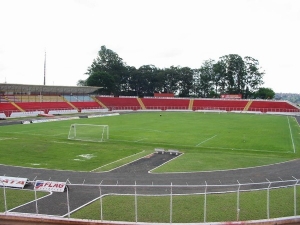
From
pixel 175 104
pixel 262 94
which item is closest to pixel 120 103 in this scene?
pixel 175 104

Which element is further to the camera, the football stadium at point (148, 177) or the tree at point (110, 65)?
the tree at point (110, 65)

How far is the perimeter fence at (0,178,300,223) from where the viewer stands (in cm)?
1376

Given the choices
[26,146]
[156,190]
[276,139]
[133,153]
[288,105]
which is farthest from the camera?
[288,105]

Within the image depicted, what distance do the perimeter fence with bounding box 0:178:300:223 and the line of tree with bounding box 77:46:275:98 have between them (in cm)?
11118

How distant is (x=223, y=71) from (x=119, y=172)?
370 ft

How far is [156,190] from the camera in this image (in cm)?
1809

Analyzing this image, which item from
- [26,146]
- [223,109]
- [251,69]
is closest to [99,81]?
[223,109]

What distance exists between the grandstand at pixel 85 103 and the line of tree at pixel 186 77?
2431 cm

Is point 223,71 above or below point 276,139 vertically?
above

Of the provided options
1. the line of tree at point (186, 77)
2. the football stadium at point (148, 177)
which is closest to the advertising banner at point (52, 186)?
the football stadium at point (148, 177)

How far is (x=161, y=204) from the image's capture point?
50.7 ft

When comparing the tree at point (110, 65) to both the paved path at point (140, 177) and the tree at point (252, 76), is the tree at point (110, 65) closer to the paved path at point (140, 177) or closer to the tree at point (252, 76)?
the tree at point (252, 76)

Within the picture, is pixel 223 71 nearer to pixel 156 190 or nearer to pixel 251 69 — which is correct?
pixel 251 69

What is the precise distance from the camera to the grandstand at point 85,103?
3107 inches
